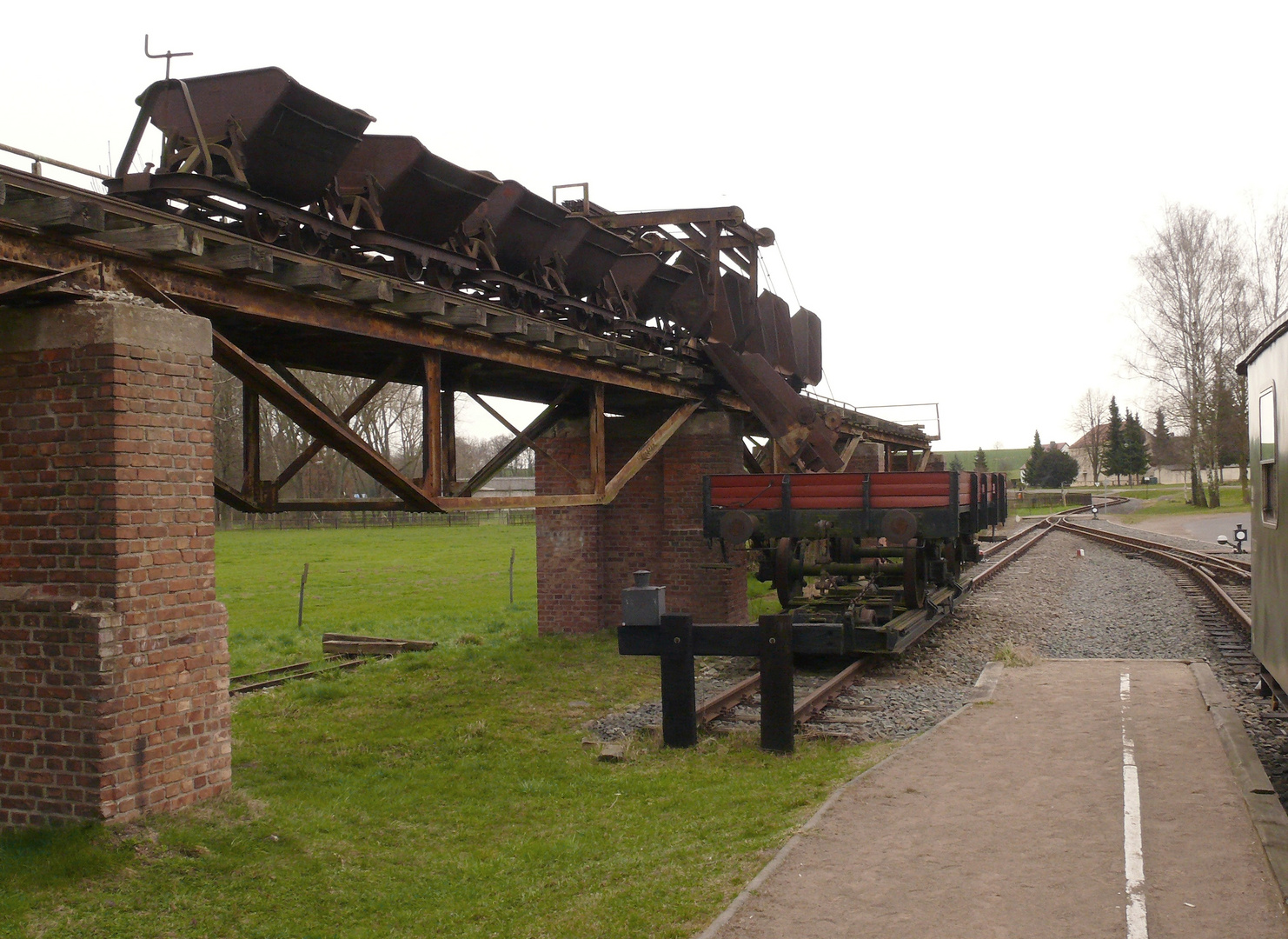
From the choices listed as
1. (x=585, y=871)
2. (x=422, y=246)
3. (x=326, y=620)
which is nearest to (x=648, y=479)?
(x=422, y=246)

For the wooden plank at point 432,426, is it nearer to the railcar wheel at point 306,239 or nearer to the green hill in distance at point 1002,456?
the railcar wheel at point 306,239

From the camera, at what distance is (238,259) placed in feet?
19.7

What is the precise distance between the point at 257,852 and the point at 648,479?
30.8ft

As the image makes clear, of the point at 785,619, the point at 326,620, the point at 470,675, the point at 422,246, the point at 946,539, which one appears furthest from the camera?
the point at 326,620

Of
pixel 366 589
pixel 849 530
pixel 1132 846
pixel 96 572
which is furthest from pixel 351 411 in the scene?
pixel 366 589

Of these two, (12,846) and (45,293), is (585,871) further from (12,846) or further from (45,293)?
(45,293)

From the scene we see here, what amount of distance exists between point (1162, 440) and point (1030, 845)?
66244 millimetres

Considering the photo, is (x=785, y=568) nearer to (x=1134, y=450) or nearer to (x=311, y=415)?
(x=311, y=415)

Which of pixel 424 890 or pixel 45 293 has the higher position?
pixel 45 293

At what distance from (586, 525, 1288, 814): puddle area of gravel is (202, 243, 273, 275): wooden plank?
14.0 feet

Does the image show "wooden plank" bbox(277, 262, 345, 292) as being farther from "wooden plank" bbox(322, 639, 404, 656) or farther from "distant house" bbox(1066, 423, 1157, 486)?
"distant house" bbox(1066, 423, 1157, 486)

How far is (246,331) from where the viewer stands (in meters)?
7.65

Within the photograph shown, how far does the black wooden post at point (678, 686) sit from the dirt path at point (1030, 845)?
1503 millimetres

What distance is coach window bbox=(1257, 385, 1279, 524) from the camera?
611 cm
